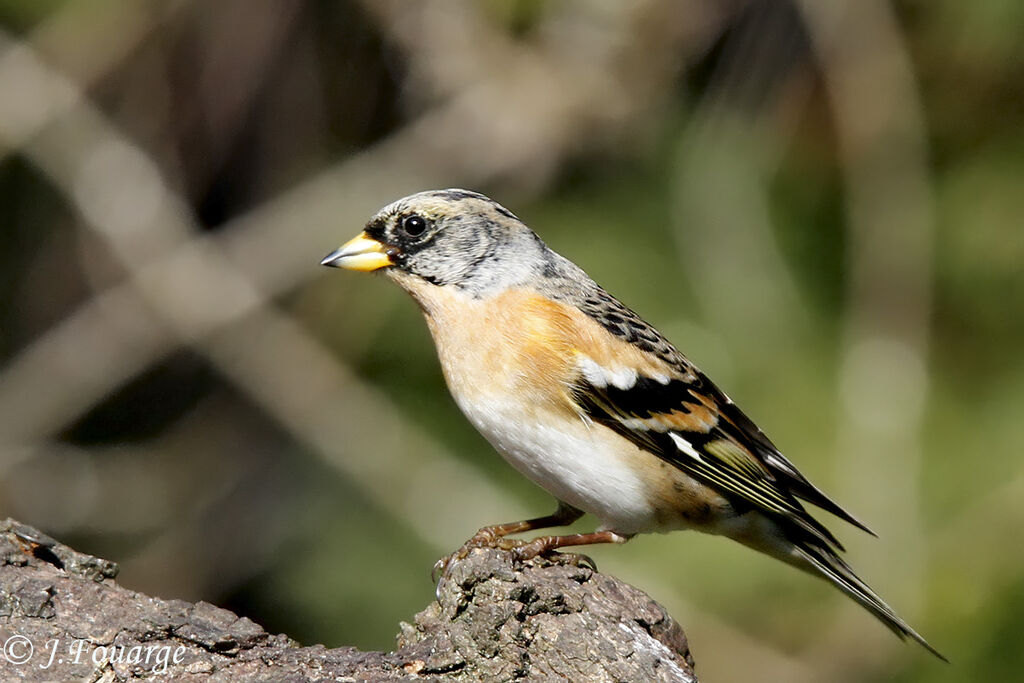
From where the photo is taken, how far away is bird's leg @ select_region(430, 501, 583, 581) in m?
3.39

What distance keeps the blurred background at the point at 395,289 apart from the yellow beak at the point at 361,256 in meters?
2.04

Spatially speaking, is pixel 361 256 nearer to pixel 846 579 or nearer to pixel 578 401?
pixel 578 401

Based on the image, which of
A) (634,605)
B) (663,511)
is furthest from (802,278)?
(634,605)

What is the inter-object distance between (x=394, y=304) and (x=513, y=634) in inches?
142

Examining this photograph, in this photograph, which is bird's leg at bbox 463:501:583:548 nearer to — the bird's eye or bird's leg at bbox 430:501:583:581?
bird's leg at bbox 430:501:583:581

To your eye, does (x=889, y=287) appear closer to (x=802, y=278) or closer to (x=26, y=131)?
(x=802, y=278)

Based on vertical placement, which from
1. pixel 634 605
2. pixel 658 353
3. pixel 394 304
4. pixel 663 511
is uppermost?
pixel 394 304

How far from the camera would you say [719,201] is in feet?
20.2

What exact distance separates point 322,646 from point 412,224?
1.55 metres

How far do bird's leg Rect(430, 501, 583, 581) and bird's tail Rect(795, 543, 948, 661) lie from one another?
29.0 inches

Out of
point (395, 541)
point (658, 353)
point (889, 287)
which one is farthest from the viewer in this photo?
point (395, 541)

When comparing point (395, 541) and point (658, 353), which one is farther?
point (395, 541)

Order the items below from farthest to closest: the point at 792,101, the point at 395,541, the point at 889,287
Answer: the point at 792,101, the point at 395,541, the point at 889,287

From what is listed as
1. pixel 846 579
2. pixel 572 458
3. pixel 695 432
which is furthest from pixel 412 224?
pixel 846 579
